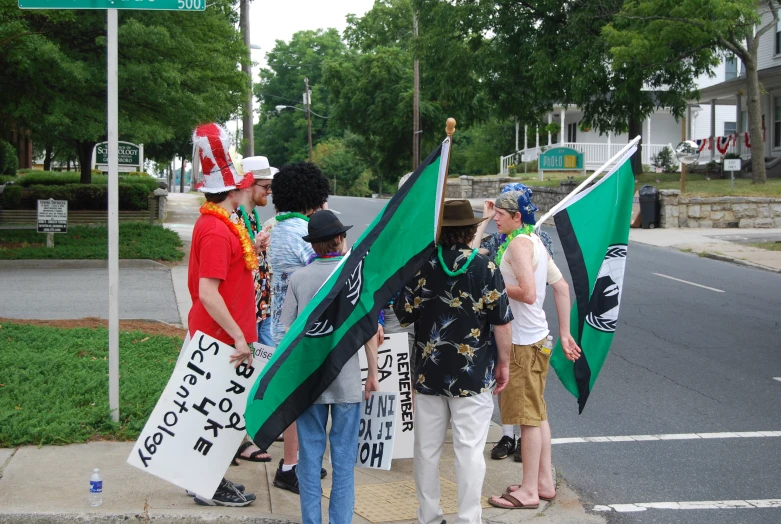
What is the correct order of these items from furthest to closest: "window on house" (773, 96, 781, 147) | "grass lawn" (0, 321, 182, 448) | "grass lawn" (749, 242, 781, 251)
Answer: "window on house" (773, 96, 781, 147) < "grass lawn" (749, 242, 781, 251) < "grass lawn" (0, 321, 182, 448)

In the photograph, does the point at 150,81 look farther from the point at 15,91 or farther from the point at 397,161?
the point at 397,161

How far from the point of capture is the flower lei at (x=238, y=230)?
15.5ft

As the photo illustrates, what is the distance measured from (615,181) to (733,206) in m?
21.9

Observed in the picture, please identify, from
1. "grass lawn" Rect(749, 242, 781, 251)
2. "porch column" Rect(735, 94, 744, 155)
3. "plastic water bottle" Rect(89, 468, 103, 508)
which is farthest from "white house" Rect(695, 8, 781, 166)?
"plastic water bottle" Rect(89, 468, 103, 508)

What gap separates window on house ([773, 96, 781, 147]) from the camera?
3519 cm

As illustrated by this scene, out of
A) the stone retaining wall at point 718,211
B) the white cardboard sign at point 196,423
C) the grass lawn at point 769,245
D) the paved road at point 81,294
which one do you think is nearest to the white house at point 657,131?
the stone retaining wall at point 718,211

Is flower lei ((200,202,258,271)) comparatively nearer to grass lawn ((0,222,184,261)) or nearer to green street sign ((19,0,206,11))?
green street sign ((19,0,206,11))

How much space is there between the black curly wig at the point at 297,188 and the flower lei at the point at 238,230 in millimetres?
488

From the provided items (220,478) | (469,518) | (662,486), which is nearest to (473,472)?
(469,518)

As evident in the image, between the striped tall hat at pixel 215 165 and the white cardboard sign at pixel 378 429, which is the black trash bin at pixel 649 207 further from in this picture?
the striped tall hat at pixel 215 165

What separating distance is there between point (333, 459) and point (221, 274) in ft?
3.67

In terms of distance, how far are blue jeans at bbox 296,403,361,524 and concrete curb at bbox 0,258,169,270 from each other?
1306 cm

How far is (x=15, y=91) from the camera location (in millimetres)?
17125

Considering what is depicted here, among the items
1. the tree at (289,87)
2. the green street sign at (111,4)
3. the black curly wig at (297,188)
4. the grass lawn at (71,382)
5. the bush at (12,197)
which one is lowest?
the grass lawn at (71,382)
